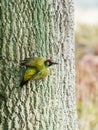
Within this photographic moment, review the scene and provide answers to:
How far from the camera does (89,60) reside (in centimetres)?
1135

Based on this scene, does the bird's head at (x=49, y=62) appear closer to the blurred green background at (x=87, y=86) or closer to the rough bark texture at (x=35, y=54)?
the rough bark texture at (x=35, y=54)

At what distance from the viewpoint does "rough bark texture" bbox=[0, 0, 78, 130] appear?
3.72m

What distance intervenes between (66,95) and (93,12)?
574 inches

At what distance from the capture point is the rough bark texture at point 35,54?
12.2 feet

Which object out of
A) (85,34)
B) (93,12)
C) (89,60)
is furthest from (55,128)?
(93,12)

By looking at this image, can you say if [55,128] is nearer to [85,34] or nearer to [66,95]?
[66,95]

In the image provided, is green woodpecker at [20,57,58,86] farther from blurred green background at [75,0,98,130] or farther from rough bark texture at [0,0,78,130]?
blurred green background at [75,0,98,130]

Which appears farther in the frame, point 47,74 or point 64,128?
point 64,128

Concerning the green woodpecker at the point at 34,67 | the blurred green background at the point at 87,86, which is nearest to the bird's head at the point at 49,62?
the green woodpecker at the point at 34,67

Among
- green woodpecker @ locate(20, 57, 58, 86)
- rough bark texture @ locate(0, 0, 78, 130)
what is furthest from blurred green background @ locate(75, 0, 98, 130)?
green woodpecker @ locate(20, 57, 58, 86)

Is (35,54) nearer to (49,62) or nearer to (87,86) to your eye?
(49,62)

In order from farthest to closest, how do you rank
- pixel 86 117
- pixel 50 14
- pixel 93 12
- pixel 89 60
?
1. pixel 93 12
2. pixel 89 60
3. pixel 86 117
4. pixel 50 14

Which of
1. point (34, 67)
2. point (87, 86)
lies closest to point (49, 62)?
point (34, 67)

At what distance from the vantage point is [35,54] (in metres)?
3.78
